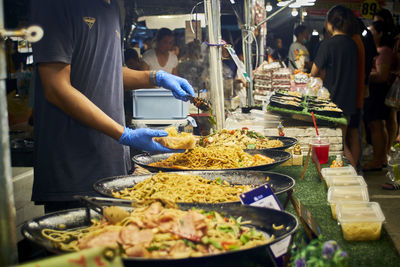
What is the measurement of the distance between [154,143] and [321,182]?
1.29m

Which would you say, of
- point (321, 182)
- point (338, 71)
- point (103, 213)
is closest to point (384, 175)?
point (338, 71)

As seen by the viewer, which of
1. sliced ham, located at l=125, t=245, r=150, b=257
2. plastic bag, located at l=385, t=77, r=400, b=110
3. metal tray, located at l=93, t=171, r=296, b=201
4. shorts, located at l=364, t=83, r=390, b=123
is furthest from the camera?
shorts, located at l=364, t=83, r=390, b=123

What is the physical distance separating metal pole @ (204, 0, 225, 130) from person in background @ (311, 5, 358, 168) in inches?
85.8

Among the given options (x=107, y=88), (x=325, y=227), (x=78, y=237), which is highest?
(x=107, y=88)

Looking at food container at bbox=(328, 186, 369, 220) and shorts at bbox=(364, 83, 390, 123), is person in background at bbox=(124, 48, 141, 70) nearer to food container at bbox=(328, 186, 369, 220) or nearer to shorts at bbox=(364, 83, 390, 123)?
shorts at bbox=(364, 83, 390, 123)

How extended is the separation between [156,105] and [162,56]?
233cm

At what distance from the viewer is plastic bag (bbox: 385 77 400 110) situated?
694cm

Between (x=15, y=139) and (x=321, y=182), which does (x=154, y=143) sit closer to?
(x=321, y=182)

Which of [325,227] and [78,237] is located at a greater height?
[78,237]

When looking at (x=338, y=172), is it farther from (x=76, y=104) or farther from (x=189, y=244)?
(x=189, y=244)

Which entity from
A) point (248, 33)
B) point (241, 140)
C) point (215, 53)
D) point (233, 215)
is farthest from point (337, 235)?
point (248, 33)

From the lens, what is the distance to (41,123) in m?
2.36

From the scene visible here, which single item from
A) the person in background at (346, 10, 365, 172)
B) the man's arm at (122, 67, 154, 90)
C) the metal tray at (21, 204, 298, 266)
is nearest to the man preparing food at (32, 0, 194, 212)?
the man's arm at (122, 67, 154, 90)

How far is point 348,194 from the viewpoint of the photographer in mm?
2479
